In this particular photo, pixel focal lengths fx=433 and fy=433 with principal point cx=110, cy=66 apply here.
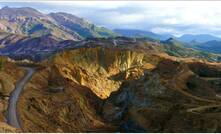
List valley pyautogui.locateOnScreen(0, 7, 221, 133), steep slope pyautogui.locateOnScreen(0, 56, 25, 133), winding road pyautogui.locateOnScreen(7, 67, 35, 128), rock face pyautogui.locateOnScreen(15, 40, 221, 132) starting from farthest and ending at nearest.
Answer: steep slope pyautogui.locateOnScreen(0, 56, 25, 133) → rock face pyautogui.locateOnScreen(15, 40, 221, 132) → valley pyautogui.locateOnScreen(0, 7, 221, 133) → winding road pyautogui.locateOnScreen(7, 67, 35, 128)

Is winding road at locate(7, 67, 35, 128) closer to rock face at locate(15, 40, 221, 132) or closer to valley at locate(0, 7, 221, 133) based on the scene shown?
valley at locate(0, 7, 221, 133)

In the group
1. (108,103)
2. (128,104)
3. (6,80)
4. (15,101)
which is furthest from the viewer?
(108,103)

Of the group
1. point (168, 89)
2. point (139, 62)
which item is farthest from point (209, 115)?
point (139, 62)

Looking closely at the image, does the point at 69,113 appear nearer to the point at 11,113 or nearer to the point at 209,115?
the point at 11,113

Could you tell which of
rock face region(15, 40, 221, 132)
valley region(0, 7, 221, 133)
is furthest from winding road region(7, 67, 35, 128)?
rock face region(15, 40, 221, 132)

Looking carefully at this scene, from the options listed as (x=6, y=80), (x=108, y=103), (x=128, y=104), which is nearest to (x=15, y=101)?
(x=6, y=80)

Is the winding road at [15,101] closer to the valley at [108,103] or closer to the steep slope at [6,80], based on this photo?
the valley at [108,103]

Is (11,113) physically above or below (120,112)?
above

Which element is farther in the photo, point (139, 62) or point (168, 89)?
point (139, 62)

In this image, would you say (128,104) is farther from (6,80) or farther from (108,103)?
(6,80)
